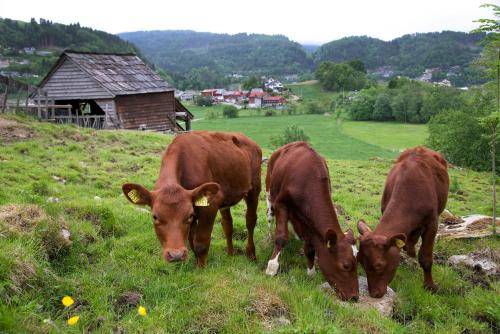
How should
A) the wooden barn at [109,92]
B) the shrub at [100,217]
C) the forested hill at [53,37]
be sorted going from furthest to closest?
the forested hill at [53,37] → the wooden barn at [109,92] → the shrub at [100,217]

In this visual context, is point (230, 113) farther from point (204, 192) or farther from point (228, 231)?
point (204, 192)

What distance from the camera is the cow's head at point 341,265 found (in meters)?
5.68

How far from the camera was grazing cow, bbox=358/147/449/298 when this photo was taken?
230 inches

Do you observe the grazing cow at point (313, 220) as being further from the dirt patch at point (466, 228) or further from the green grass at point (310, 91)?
the green grass at point (310, 91)

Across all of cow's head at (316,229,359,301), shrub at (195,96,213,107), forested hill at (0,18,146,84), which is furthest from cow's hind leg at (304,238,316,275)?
shrub at (195,96,213,107)

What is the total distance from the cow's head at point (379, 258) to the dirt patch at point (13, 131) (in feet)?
39.6

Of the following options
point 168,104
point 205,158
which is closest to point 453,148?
point 168,104

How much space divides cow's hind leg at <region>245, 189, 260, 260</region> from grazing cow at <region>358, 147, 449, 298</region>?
1.82 metres

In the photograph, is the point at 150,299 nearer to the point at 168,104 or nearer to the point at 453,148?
the point at 168,104

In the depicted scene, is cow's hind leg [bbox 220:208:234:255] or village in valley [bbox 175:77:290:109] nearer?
cow's hind leg [bbox 220:208:234:255]

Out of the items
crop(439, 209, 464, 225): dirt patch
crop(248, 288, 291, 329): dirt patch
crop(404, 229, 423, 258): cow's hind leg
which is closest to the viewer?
crop(248, 288, 291, 329): dirt patch

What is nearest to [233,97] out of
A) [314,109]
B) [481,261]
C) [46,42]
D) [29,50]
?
[314,109]

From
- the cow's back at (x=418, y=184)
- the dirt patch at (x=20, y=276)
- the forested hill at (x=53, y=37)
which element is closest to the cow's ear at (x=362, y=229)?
the cow's back at (x=418, y=184)

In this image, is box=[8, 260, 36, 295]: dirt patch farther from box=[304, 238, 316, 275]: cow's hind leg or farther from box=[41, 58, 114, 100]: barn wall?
box=[41, 58, 114, 100]: barn wall
